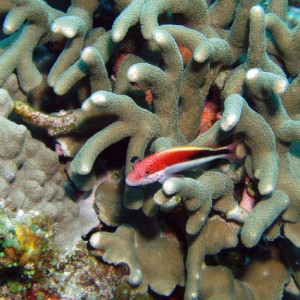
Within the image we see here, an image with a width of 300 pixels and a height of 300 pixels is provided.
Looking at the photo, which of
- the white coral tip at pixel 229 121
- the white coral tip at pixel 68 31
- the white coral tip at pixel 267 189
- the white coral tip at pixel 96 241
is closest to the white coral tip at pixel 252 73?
the white coral tip at pixel 229 121

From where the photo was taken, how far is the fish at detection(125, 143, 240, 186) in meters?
2.27

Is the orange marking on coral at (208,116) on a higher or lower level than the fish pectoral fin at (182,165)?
lower

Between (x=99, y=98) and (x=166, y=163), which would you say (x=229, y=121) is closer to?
(x=166, y=163)

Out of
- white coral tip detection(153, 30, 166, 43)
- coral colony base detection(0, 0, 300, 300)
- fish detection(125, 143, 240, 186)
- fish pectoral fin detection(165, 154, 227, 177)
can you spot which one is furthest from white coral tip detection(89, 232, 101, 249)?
white coral tip detection(153, 30, 166, 43)

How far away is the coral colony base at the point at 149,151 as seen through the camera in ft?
8.52

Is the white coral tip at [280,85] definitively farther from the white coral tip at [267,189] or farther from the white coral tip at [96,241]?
the white coral tip at [96,241]

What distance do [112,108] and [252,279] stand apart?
2.32 metres

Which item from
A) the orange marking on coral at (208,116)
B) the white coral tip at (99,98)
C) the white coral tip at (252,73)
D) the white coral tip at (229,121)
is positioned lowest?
the orange marking on coral at (208,116)

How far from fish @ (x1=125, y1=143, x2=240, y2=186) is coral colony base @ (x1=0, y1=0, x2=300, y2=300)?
0.4 inches

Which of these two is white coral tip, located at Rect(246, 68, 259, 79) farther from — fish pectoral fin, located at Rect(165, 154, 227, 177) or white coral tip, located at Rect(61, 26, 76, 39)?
white coral tip, located at Rect(61, 26, 76, 39)

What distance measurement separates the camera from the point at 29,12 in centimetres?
306

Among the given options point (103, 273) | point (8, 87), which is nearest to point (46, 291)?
point (103, 273)

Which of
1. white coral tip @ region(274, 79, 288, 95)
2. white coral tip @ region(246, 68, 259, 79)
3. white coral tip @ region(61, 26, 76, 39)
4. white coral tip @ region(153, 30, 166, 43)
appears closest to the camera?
white coral tip @ region(274, 79, 288, 95)

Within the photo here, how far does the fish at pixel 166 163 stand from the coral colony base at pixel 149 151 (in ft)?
0.04
